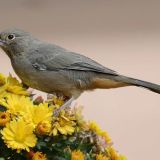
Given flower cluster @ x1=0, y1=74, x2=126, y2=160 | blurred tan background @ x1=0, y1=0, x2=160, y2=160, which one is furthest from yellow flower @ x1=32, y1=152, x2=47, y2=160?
blurred tan background @ x1=0, y1=0, x2=160, y2=160

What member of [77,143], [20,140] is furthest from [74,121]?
[20,140]

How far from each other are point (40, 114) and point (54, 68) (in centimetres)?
46

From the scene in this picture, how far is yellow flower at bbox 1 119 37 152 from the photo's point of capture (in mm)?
1073

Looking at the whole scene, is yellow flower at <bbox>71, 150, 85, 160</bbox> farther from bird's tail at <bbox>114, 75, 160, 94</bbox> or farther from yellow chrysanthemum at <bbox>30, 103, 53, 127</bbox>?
bird's tail at <bbox>114, 75, 160, 94</bbox>

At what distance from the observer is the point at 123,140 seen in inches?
96.1

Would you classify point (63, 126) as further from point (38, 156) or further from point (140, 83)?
point (140, 83)

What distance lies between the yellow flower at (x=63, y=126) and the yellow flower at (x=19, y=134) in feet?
0.19

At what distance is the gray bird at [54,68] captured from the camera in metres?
1.53

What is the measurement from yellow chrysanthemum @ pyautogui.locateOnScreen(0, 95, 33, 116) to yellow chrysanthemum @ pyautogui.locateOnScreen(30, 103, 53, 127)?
0.04ft

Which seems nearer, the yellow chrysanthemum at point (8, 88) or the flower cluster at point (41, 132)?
the flower cluster at point (41, 132)

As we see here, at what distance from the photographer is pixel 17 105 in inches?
44.5

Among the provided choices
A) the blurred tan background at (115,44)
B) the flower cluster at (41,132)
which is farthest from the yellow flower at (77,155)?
the blurred tan background at (115,44)

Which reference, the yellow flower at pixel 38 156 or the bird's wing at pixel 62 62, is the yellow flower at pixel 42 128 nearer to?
the yellow flower at pixel 38 156

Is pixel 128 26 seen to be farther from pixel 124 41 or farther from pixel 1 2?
pixel 1 2
